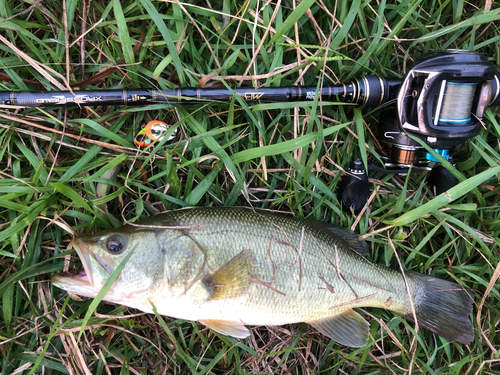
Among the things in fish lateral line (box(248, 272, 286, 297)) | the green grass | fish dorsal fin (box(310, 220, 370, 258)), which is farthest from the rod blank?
fish lateral line (box(248, 272, 286, 297))

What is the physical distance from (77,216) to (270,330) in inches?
64.4

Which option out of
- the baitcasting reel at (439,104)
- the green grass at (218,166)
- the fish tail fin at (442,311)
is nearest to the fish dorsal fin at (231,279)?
the green grass at (218,166)

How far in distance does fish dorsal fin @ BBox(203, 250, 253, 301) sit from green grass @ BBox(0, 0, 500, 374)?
46 centimetres

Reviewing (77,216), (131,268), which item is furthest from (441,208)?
(77,216)

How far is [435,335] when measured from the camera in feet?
8.27

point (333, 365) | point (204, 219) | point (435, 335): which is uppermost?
point (204, 219)

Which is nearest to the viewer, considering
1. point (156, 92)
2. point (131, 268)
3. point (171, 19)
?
point (131, 268)

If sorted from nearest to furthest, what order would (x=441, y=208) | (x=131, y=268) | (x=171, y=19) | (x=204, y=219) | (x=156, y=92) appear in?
(x=131, y=268) → (x=204, y=219) → (x=156, y=92) → (x=171, y=19) → (x=441, y=208)

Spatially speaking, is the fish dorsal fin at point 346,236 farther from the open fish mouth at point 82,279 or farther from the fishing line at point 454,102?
the open fish mouth at point 82,279

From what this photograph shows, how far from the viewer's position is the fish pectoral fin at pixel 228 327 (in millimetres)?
2086

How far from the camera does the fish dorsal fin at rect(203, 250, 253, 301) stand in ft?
6.49

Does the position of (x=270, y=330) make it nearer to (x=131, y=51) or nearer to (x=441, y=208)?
(x=441, y=208)

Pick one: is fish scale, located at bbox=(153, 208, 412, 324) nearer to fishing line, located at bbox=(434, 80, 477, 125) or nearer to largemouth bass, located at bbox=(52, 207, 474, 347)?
largemouth bass, located at bbox=(52, 207, 474, 347)

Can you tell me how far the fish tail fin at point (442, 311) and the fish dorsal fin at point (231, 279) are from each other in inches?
50.3
